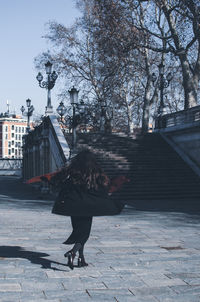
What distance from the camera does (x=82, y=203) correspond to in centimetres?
602

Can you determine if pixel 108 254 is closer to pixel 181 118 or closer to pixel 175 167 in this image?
pixel 175 167

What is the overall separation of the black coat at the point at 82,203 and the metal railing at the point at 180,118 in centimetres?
1646

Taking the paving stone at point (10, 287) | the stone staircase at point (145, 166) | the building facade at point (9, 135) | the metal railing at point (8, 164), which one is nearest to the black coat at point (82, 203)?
the paving stone at point (10, 287)

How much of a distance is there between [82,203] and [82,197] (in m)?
0.07

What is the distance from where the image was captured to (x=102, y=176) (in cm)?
617

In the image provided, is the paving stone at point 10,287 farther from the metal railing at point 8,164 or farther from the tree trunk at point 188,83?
the metal railing at point 8,164

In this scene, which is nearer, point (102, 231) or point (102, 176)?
point (102, 176)

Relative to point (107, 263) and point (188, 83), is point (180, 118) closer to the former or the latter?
point (188, 83)

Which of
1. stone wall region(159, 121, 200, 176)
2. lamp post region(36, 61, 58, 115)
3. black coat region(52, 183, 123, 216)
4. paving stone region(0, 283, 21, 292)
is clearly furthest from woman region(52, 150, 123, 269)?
lamp post region(36, 61, 58, 115)

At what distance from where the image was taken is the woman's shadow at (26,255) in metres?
6.61

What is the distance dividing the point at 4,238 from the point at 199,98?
1721 inches

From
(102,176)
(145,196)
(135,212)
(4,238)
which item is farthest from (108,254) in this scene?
(145,196)

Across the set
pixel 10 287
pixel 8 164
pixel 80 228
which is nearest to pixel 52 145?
pixel 80 228

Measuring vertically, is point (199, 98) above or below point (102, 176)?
above
